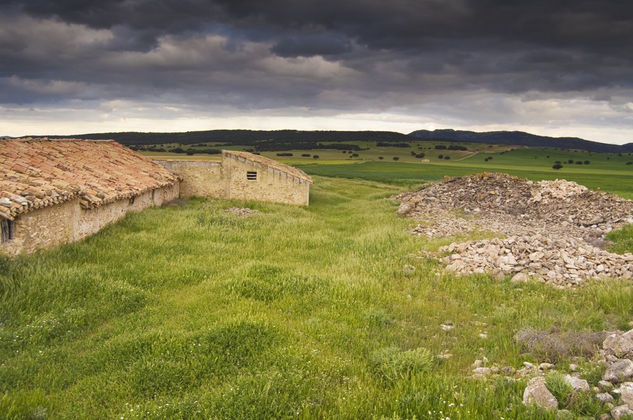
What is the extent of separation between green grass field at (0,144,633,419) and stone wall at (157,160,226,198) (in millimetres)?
12530

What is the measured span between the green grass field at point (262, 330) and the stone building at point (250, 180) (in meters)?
12.0

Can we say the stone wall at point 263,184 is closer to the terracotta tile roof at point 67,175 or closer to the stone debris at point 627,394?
the terracotta tile roof at point 67,175

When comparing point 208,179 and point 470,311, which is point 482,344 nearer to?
point 470,311

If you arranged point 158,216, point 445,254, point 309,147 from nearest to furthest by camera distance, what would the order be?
point 445,254 < point 158,216 < point 309,147

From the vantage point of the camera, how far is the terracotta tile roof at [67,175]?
11266 mm

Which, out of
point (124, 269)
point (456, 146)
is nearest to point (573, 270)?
point (124, 269)

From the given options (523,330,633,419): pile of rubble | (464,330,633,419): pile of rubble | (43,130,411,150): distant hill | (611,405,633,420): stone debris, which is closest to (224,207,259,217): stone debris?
(464,330,633,419): pile of rubble

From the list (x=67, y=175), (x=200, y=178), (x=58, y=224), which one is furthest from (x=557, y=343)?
(x=200, y=178)

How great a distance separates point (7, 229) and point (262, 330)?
800 centimetres

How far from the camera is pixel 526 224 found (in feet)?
66.1

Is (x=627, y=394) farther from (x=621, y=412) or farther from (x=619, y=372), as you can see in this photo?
(x=619, y=372)

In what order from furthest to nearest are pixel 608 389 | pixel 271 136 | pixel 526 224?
pixel 271 136
pixel 526 224
pixel 608 389

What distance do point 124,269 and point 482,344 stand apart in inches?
344

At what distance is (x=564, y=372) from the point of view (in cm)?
583
